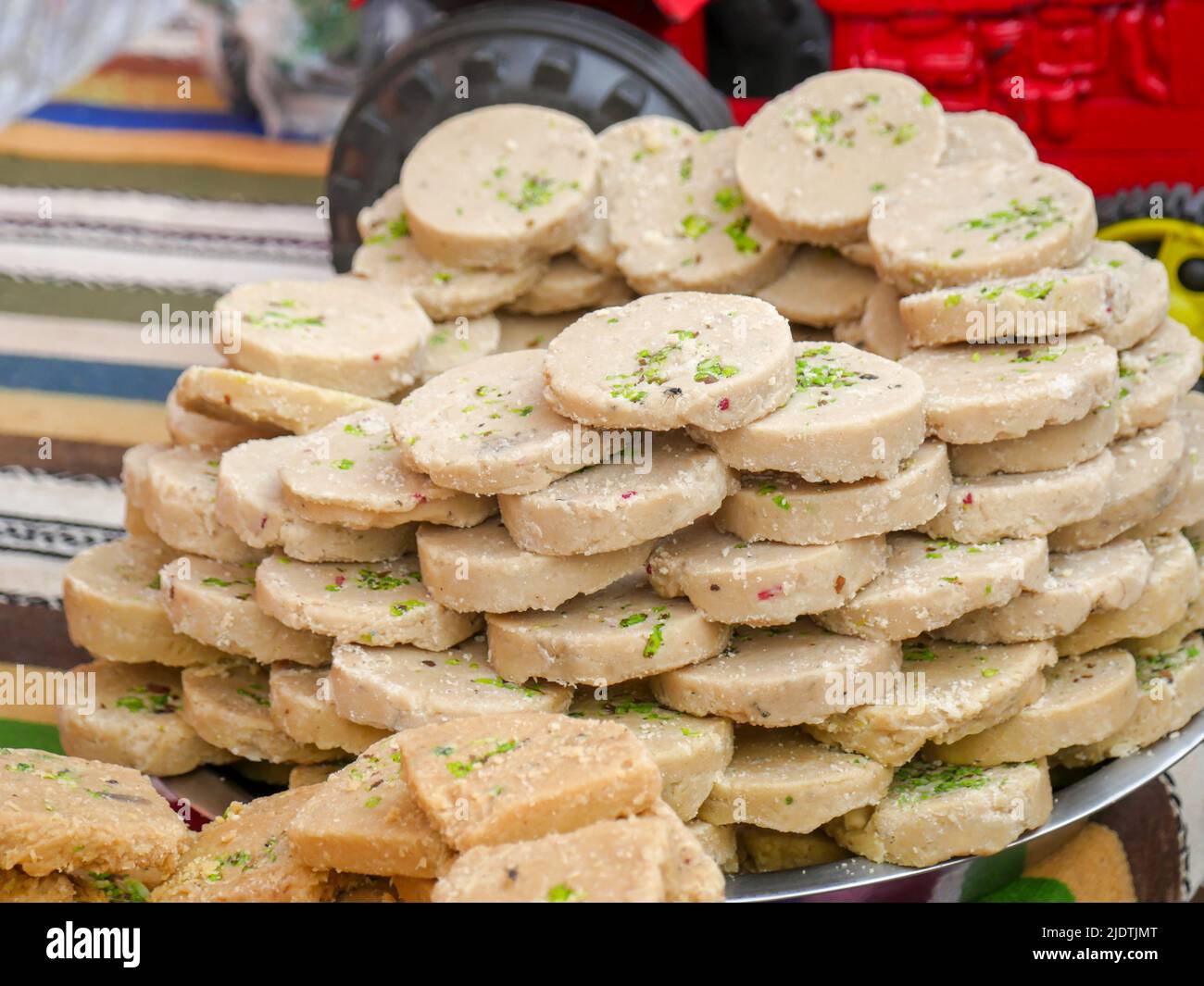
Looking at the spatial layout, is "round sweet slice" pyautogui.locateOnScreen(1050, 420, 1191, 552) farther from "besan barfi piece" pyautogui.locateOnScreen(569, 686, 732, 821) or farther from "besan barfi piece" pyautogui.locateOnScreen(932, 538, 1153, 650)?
"besan barfi piece" pyautogui.locateOnScreen(569, 686, 732, 821)

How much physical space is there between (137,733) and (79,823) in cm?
65

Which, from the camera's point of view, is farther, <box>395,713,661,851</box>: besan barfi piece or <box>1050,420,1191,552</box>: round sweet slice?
<box>1050,420,1191,552</box>: round sweet slice

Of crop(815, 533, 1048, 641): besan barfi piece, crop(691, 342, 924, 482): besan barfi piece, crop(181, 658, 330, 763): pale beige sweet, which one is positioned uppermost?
crop(691, 342, 924, 482): besan barfi piece

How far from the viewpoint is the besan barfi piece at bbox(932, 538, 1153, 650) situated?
2637mm

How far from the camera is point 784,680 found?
8.15 feet

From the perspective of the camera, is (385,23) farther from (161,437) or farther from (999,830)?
(999,830)

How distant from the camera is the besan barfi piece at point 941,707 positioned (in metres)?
2.53

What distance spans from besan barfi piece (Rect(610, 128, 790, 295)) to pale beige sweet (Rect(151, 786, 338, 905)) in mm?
1323

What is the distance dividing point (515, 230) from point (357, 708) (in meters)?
1.17

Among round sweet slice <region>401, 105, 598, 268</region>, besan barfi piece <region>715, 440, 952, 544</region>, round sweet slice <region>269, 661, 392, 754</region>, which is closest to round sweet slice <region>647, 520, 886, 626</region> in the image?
besan barfi piece <region>715, 440, 952, 544</region>

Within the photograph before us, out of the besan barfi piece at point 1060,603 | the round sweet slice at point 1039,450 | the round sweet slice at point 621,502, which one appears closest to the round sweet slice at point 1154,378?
the round sweet slice at point 1039,450

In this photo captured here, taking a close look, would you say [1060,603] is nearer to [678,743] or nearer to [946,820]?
[946,820]

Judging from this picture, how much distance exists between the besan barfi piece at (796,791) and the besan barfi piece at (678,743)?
0.04 meters
